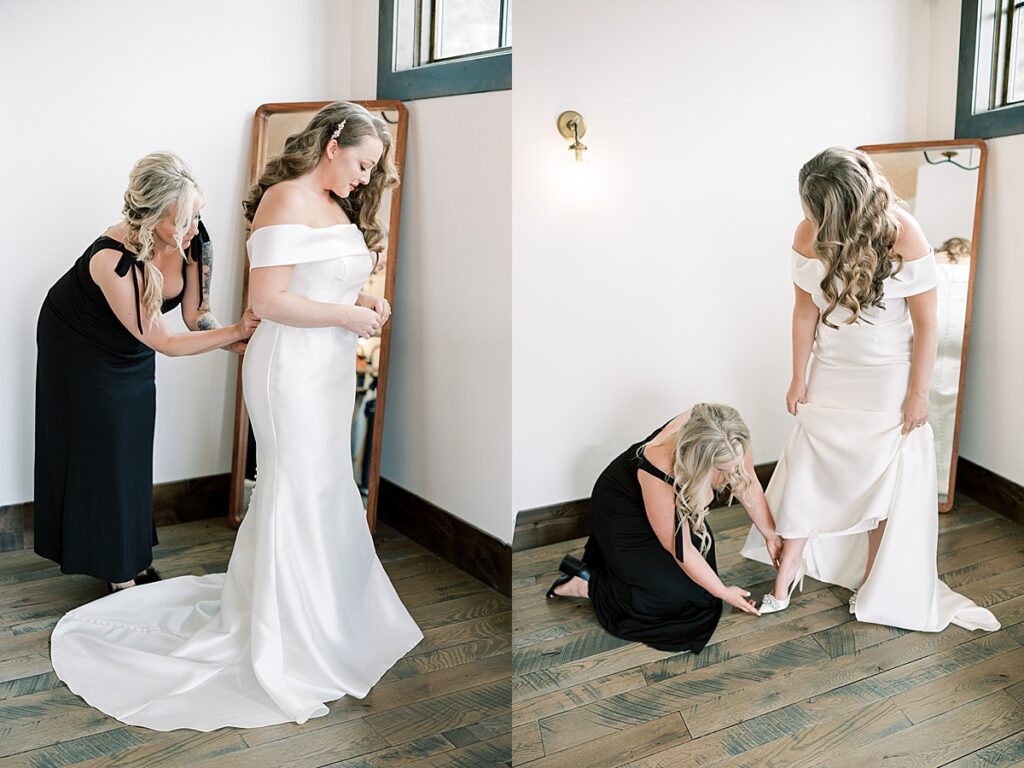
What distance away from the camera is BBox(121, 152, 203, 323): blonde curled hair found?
4.41 ft

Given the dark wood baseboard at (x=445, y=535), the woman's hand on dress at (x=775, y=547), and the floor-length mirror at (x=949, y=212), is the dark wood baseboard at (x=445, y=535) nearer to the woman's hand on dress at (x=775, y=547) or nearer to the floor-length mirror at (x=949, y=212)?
the woman's hand on dress at (x=775, y=547)

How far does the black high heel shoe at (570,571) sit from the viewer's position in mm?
2189

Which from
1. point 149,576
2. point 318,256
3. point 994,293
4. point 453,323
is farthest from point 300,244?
point 994,293

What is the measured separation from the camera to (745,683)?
179cm

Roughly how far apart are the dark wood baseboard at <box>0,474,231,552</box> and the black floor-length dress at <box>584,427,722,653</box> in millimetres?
958

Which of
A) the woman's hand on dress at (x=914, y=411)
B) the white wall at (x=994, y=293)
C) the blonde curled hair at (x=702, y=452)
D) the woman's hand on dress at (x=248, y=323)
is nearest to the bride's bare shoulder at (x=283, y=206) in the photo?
the woman's hand on dress at (x=248, y=323)

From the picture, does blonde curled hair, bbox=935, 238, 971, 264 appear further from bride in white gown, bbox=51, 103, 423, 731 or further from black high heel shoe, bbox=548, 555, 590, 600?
bride in white gown, bbox=51, 103, 423, 731

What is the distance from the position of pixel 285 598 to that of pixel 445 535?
0.33 m

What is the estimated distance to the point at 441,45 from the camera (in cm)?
136

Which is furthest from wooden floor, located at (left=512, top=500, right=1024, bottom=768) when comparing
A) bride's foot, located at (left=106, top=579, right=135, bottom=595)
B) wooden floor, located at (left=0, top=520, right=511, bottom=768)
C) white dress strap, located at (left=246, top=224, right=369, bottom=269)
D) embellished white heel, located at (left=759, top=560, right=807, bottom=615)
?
white dress strap, located at (left=246, top=224, right=369, bottom=269)

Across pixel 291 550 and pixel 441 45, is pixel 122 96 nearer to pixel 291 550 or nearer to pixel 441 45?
pixel 441 45

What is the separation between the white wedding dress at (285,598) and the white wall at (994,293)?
1.55 meters

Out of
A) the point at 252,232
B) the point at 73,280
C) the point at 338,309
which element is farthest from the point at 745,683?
the point at 73,280

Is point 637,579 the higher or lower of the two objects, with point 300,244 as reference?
lower
